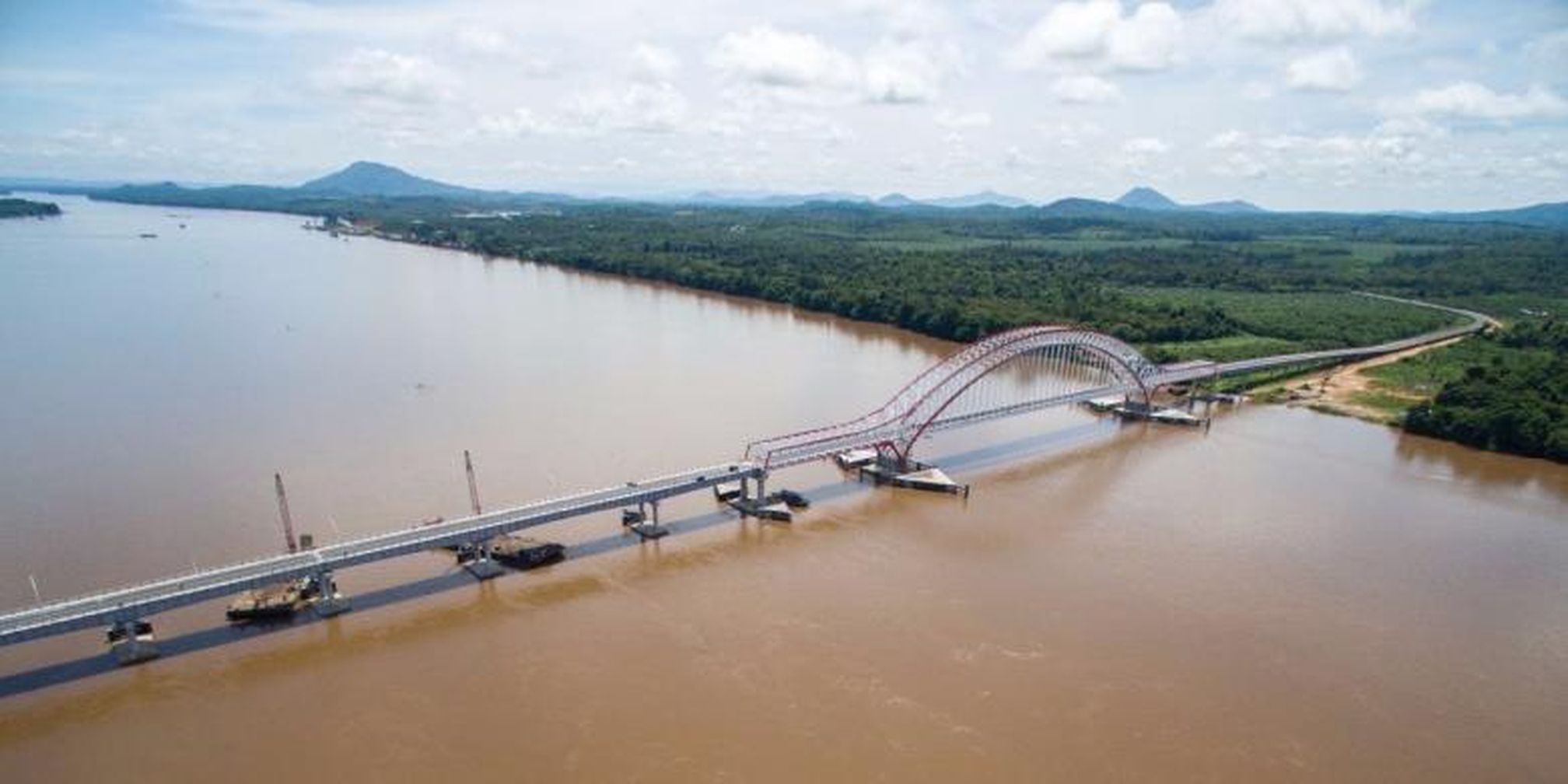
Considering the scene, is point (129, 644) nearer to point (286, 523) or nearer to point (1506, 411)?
point (286, 523)

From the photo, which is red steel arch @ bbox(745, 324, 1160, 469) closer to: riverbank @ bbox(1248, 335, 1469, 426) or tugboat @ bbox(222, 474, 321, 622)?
riverbank @ bbox(1248, 335, 1469, 426)

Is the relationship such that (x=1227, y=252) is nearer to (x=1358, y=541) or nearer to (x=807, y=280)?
(x=807, y=280)

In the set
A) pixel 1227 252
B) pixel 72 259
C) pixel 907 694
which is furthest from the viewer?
pixel 1227 252

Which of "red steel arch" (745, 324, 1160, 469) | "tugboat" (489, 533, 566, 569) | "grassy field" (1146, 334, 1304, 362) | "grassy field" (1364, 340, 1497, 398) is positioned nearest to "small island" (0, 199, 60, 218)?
"tugboat" (489, 533, 566, 569)

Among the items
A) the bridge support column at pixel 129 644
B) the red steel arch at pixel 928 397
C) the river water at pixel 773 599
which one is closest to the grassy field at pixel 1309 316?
the red steel arch at pixel 928 397

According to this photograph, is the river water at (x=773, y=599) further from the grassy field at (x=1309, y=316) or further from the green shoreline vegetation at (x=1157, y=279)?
the grassy field at (x=1309, y=316)

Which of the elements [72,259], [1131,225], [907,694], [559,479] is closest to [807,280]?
[559,479]

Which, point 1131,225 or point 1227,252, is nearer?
point 1227,252
